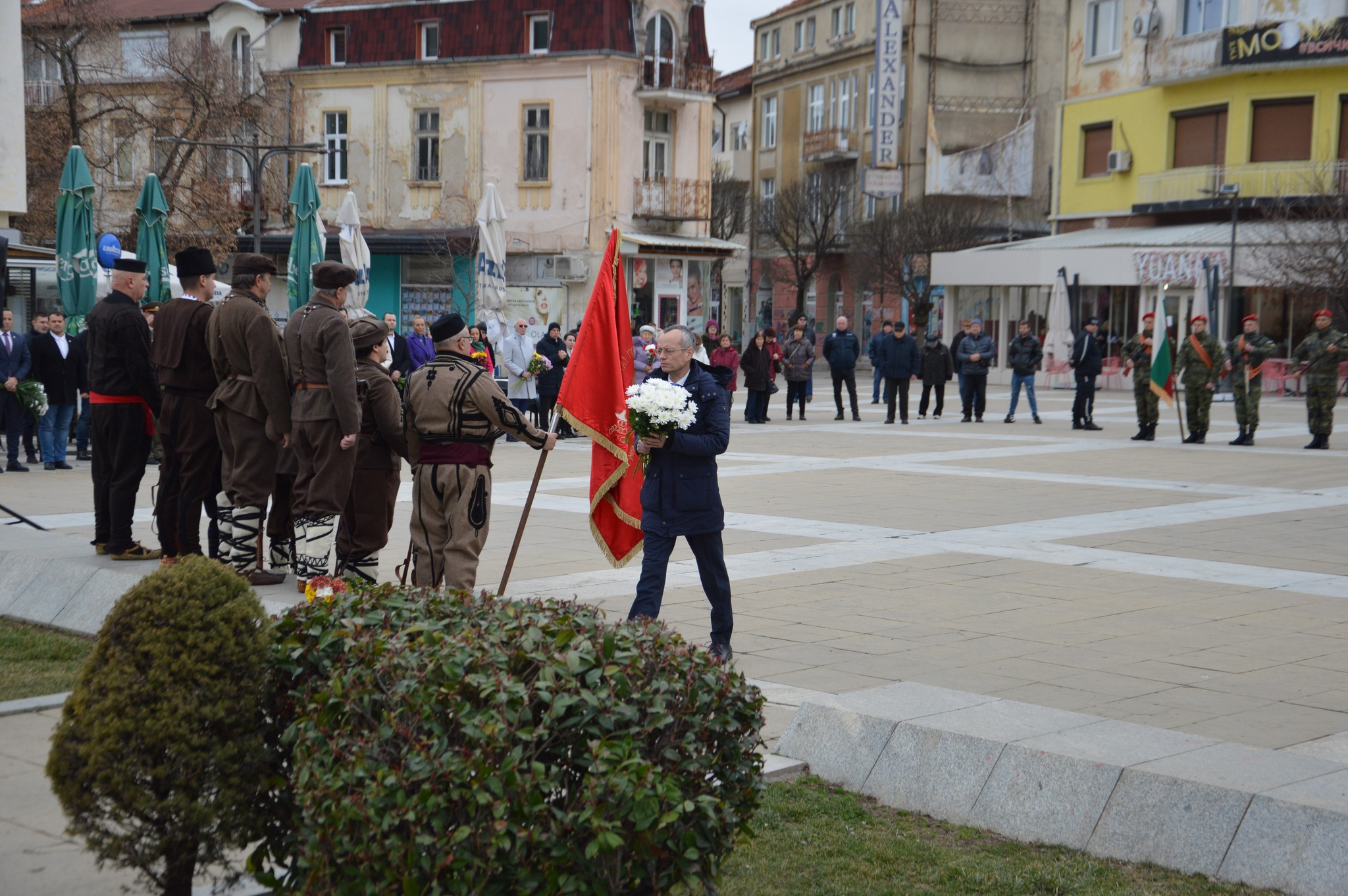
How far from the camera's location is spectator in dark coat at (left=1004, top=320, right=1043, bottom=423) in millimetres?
25469

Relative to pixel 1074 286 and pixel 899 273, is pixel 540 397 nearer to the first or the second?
Result: pixel 1074 286

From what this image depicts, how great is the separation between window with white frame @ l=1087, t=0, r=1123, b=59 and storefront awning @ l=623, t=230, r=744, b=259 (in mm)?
12356

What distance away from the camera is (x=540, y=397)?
22641 millimetres

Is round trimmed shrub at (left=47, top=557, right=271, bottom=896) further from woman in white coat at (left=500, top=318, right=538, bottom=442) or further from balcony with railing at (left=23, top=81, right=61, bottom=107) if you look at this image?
balcony with railing at (left=23, top=81, right=61, bottom=107)

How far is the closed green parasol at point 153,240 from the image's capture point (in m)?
18.9

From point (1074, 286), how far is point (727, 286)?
1227 inches

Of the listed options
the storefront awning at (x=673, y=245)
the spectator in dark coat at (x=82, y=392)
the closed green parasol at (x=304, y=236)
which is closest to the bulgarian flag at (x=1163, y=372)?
the closed green parasol at (x=304, y=236)

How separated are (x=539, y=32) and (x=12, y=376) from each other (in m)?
27.2

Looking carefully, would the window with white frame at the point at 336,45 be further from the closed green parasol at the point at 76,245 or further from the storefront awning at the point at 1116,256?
the closed green parasol at the point at 76,245

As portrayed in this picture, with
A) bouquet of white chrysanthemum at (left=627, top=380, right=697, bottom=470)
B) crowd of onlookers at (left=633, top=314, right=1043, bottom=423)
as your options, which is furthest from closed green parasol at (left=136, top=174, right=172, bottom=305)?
bouquet of white chrysanthemum at (left=627, top=380, right=697, bottom=470)

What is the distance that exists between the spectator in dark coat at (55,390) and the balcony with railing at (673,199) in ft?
85.9

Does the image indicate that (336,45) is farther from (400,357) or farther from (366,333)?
(366,333)

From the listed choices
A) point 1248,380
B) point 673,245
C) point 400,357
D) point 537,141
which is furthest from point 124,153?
point 1248,380

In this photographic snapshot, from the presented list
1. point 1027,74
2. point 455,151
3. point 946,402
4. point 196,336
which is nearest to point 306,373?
point 196,336
